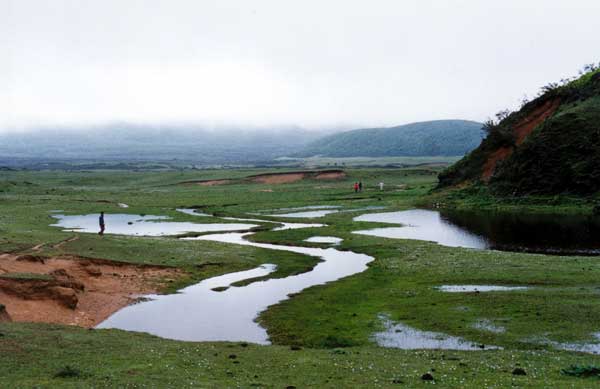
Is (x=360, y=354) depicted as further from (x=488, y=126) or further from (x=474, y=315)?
(x=488, y=126)

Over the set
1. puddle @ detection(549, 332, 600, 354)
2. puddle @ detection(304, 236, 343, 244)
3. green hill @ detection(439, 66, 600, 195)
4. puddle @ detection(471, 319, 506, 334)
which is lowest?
puddle @ detection(304, 236, 343, 244)

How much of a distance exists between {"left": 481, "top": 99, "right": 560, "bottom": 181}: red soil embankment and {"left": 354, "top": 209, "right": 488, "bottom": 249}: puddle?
2494 centimetres

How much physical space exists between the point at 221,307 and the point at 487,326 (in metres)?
17.5

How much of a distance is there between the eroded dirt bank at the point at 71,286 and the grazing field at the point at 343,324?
15.3 inches

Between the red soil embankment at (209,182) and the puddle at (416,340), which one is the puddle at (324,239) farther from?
the red soil embankment at (209,182)

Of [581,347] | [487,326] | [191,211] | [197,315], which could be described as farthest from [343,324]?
[191,211]

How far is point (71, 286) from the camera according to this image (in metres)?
43.4

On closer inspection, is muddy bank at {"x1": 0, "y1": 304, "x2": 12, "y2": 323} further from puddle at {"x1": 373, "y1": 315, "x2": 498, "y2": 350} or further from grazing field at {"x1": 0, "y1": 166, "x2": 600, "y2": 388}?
puddle at {"x1": 373, "y1": 315, "x2": 498, "y2": 350}

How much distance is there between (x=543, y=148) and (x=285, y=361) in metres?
81.2

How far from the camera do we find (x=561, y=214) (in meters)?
79.1

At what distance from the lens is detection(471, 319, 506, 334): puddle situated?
1235 inches

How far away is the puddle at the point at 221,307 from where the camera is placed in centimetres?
3550

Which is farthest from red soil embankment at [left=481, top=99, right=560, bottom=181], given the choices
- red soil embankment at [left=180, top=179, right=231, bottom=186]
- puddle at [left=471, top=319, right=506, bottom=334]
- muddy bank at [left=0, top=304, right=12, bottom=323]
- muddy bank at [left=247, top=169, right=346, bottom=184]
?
muddy bank at [left=0, top=304, right=12, bottom=323]

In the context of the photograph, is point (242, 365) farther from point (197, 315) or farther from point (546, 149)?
point (546, 149)
